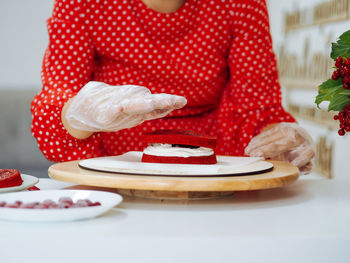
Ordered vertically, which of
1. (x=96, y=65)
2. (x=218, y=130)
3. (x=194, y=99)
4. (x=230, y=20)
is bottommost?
(x=218, y=130)

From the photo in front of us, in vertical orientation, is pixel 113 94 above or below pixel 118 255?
above

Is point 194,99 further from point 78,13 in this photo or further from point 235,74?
point 78,13

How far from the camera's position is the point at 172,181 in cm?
80

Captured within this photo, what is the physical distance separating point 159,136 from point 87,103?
0.21 meters

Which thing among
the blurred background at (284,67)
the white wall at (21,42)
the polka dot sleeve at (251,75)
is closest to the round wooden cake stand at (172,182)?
the polka dot sleeve at (251,75)

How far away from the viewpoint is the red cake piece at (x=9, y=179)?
85 centimetres

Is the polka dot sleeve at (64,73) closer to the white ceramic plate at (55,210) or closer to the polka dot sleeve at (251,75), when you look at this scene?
the polka dot sleeve at (251,75)

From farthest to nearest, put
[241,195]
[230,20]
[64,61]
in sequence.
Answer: [230,20] → [64,61] → [241,195]

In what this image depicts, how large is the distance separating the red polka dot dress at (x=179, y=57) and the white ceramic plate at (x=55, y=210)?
2.11 feet

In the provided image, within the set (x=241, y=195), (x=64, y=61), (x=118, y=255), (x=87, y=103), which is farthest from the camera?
(x=64, y=61)

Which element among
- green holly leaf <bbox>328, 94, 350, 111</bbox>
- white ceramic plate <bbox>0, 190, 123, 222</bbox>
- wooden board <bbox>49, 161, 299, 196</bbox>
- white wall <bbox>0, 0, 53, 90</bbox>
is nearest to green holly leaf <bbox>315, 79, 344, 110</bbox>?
green holly leaf <bbox>328, 94, 350, 111</bbox>

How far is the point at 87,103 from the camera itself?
42.1 inches

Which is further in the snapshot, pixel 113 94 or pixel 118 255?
pixel 113 94

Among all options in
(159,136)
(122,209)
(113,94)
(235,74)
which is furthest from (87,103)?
(235,74)
